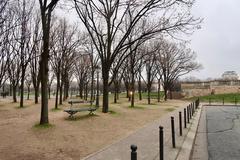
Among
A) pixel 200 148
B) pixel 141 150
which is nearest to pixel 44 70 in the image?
pixel 141 150

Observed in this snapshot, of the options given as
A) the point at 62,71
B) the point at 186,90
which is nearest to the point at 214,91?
the point at 186,90

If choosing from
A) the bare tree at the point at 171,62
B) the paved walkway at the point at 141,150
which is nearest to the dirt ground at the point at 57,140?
the paved walkway at the point at 141,150

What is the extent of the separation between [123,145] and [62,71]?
1976cm

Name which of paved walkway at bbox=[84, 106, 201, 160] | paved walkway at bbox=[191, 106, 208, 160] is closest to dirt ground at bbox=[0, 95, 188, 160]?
paved walkway at bbox=[84, 106, 201, 160]

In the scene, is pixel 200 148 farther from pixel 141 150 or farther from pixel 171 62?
pixel 171 62

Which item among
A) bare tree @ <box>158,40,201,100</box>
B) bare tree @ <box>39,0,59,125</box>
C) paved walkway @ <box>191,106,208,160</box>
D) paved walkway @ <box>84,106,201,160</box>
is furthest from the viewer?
bare tree @ <box>158,40,201,100</box>

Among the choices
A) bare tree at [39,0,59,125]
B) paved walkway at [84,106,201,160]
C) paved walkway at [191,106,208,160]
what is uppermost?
bare tree at [39,0,59,125]

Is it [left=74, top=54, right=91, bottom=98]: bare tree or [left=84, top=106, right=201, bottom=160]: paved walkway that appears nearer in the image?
[left=84, top=106, right=201, bottom=160]: paved walkway

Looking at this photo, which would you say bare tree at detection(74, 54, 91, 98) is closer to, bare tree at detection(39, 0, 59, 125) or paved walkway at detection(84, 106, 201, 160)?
bare tree at detection(39, 0, 59, 125)

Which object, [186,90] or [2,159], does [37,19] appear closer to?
[2,159]

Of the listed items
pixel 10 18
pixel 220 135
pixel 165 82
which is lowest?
pixel 220 135

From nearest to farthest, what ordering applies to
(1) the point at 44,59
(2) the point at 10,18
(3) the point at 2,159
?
1. (3) the point at 2,159
2. (1) the point at 44,59
3. (2) the point at 10,18

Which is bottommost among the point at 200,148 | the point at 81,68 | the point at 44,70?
the point at 200,148

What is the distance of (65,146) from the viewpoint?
8.62 metres
